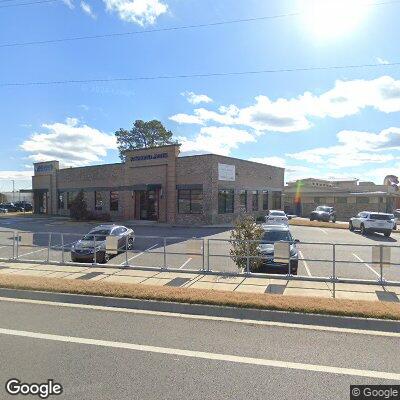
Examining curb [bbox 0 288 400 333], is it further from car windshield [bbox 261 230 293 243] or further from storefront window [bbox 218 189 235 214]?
storefront window [bbox 218 189 235 214]

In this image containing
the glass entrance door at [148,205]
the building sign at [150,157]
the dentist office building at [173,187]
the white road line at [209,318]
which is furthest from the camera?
the glass entrance door at [148,205]

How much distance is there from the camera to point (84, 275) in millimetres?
11203

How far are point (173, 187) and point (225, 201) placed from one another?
15.3 ft

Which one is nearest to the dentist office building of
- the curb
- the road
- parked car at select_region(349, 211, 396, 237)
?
parked car at select_region(349, 211, 396, 237)

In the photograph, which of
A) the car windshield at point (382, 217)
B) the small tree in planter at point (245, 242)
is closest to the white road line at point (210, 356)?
the small tree in planter at point (245, 242)

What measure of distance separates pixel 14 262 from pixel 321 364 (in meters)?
11.9

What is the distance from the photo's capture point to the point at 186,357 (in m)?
5.34

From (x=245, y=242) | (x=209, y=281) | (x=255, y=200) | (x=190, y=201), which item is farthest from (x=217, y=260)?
(x=255, y=200)

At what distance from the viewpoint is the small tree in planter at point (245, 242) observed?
11457 mm

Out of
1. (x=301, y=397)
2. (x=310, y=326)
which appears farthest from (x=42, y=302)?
(x=301, y=397)

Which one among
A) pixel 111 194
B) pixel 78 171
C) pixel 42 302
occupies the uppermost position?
pixel 78 171

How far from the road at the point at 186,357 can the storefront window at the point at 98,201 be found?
105ft

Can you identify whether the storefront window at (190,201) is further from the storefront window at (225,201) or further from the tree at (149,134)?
the tree at (149,134)

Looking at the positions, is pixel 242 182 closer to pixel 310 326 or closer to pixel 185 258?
pixel 185 258
